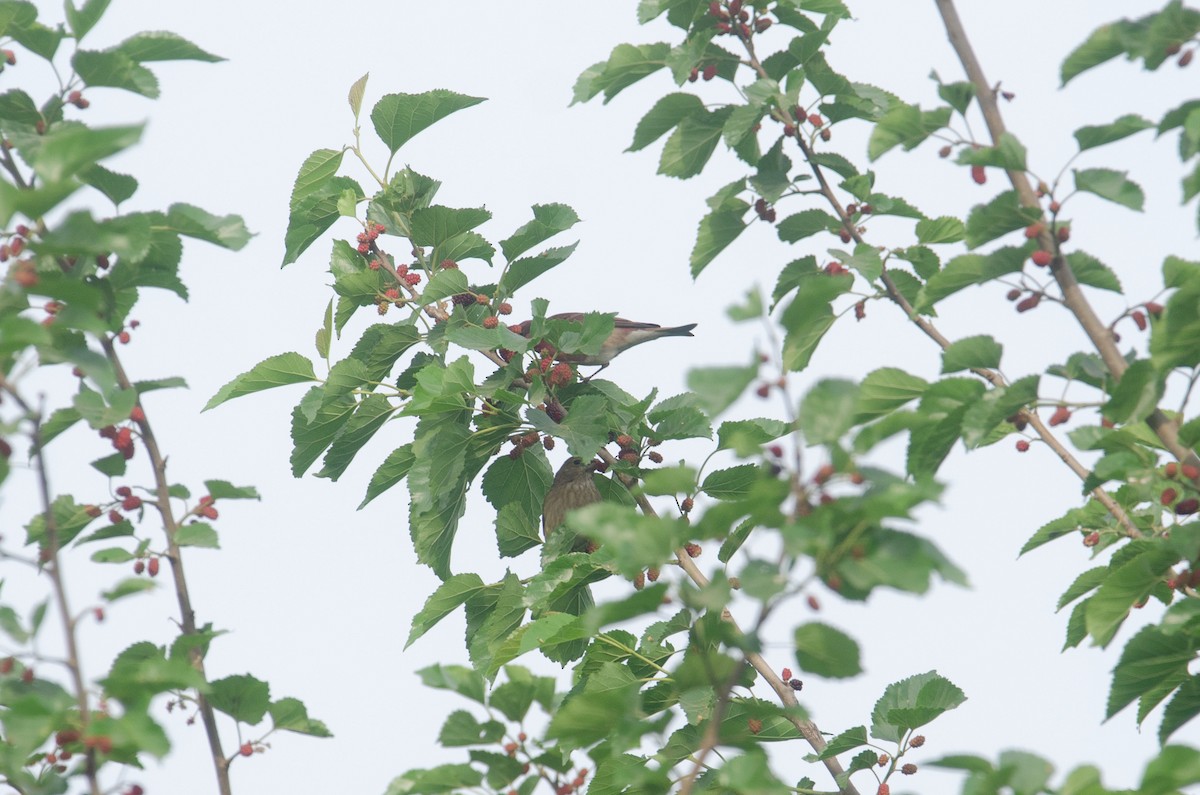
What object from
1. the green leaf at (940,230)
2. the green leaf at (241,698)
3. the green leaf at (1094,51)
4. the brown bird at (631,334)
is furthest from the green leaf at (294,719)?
the brown bird at (631,334)

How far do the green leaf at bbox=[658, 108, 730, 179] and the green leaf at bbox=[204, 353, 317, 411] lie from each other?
1.94 metres

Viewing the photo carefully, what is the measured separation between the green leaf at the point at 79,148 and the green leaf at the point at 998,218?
8.79 ft

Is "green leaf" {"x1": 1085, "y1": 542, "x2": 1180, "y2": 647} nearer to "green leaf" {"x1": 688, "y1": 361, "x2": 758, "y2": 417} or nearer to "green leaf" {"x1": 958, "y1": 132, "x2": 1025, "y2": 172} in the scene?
"green leaf" {"x1": 958, "y1": 132, "x2": 1025, "y2": 172}

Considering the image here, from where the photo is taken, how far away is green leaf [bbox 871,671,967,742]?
16.1ft

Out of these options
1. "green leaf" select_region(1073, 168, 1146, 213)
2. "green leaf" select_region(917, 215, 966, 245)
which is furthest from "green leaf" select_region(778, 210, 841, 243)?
"green leaf" select_region(1073, 168, 1146, 213)

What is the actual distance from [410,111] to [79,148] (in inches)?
124

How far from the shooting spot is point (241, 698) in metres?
3.81

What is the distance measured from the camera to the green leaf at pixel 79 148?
300 cm

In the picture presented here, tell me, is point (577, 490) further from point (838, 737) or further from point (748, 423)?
point (838, 737)

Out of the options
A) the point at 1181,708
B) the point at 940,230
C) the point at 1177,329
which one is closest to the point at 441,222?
the point at 940,230

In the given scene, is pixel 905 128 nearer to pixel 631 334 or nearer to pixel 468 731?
pixel 468 731

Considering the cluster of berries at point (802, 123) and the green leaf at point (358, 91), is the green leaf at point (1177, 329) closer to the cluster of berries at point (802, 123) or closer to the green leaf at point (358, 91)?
the cluster of berries at point (802, 123)

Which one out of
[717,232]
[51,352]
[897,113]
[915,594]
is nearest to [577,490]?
[717,232]

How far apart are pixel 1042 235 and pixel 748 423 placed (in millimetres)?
1795
